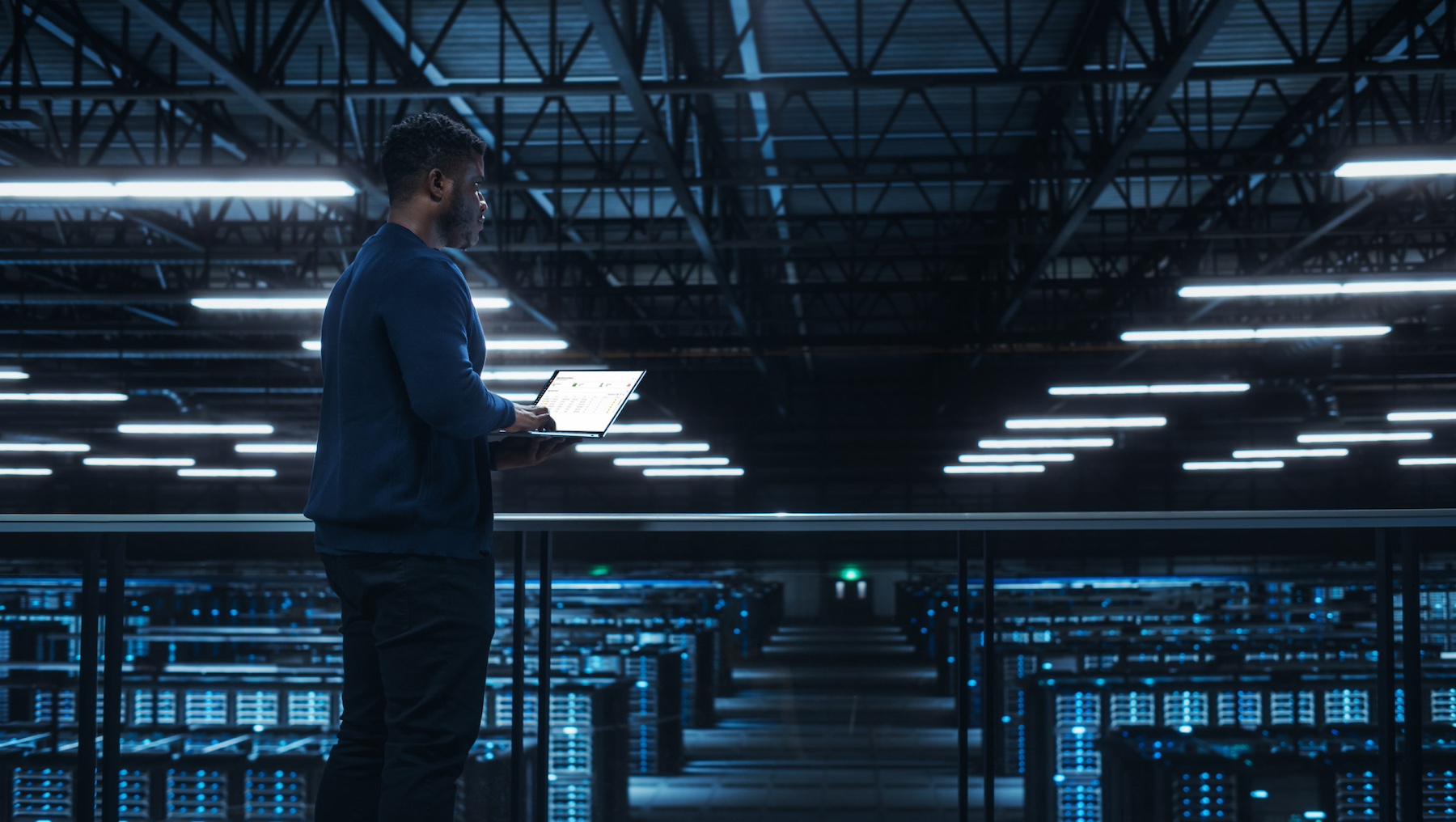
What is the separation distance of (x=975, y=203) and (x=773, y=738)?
14123mm

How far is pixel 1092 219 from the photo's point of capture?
18.0 metres

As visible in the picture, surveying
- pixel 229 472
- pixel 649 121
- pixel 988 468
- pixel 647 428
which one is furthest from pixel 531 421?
pixel 988 468

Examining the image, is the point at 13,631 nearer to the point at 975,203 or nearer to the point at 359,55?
the point at 359,55

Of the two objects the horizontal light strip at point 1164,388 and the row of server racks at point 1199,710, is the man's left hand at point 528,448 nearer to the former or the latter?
the row of server racks at point 1199,710

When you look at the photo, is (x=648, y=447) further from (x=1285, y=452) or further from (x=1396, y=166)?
(x=1396, y=166)

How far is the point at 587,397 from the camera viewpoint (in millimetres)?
2443

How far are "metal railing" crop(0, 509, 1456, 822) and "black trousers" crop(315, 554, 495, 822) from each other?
803 millimetres

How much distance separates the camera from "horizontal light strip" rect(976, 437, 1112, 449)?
2101 cm

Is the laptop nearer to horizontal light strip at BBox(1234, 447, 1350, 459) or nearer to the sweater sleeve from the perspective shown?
the sweater sleeve

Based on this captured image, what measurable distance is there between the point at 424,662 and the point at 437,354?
54cm

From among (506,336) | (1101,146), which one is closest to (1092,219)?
(1101,146)

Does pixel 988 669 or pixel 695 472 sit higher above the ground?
pixel 695 472

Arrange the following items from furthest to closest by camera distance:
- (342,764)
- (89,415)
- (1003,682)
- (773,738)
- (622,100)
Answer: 1. (89,415)
2. (622,100)
3. (1003,682)
4. (773,738)
5. (342,764)

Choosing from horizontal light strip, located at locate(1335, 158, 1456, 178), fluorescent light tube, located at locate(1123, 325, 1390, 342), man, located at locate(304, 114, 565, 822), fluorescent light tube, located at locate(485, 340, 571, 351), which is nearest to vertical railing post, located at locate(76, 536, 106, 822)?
man, located at locate(304, 114, 565, 822)
